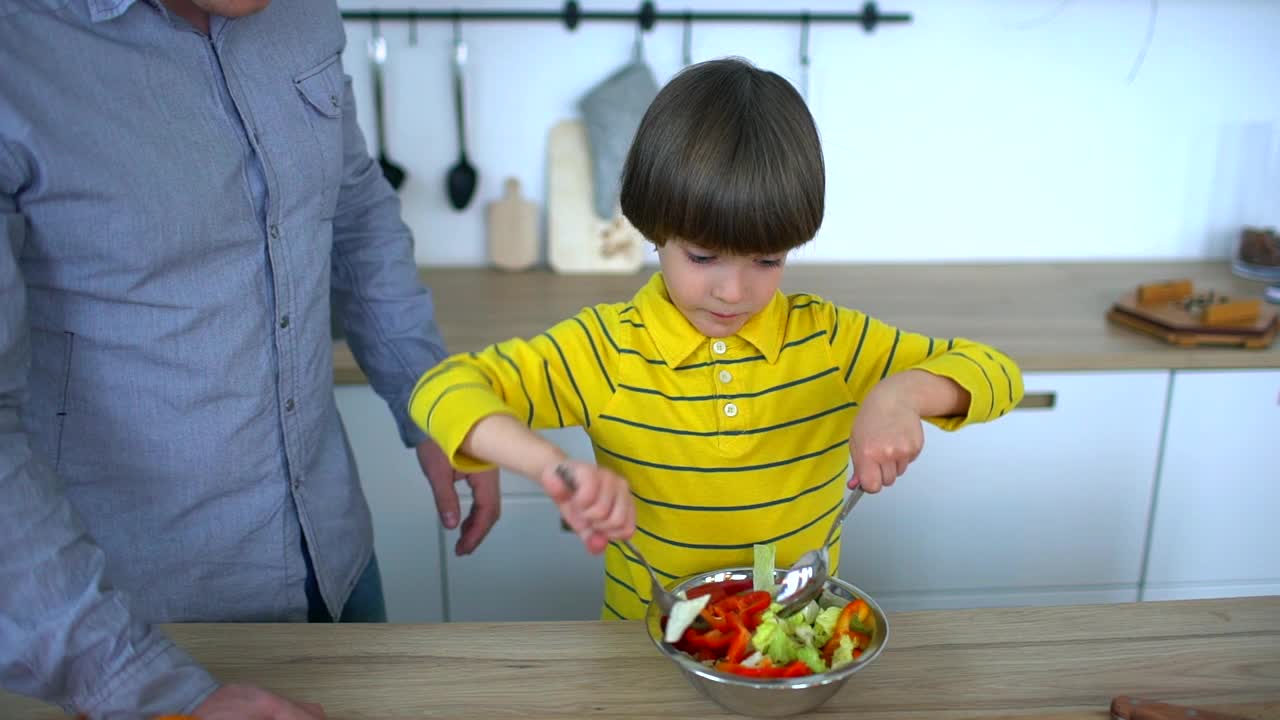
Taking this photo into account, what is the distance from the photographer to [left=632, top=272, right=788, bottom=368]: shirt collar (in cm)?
97

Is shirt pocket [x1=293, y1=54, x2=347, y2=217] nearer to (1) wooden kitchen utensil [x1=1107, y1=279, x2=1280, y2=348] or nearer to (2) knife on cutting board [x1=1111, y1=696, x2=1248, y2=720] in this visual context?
(2) knife on cutting board [x1=1111, y1=696, x2=1248, y2=720]

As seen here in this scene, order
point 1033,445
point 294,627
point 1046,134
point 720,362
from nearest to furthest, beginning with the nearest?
point 294,627 → point 720,362 → point 1033,445 → point 1046,134

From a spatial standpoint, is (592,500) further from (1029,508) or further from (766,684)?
(1029,508)

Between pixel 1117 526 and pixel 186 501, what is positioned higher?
pixel 186 501

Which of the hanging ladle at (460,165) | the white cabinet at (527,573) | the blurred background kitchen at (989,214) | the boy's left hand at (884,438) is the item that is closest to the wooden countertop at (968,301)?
the blurred background kitchen at (989,214)

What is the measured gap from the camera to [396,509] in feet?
5.41

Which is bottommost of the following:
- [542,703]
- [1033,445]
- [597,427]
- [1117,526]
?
[1117,526]

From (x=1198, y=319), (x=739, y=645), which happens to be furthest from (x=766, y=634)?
(x=1198, y=319)

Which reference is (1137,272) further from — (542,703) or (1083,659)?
(542,703)

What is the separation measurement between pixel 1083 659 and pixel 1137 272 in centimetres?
141

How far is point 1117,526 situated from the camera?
5.56 feet

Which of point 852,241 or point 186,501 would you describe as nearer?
point 186,501

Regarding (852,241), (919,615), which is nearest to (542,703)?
(919,615)

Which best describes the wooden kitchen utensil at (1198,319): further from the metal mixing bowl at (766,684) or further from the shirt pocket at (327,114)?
the shirt pocket at (327,114)
